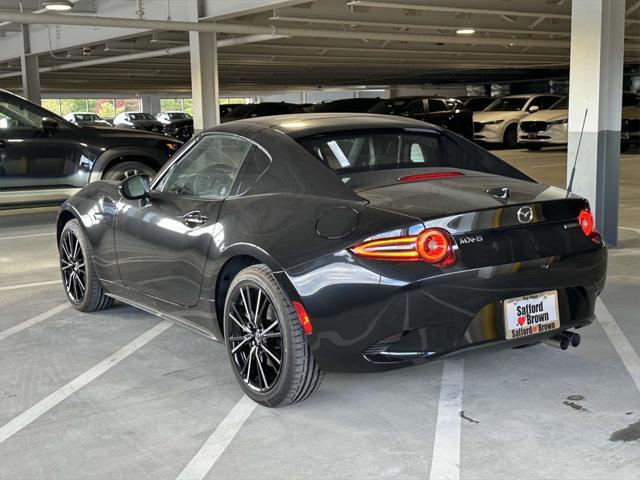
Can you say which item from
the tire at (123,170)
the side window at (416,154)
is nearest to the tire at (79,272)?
the side window at (416,154)

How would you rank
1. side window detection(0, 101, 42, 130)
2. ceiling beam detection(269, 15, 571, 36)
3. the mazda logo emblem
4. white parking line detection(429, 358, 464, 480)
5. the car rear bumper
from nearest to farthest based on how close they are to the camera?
white parking line detection(429, 358, 464, 480) → the car rear bumper → the mazda logo emblem → side window detection(0, 101, 42, 130) → ceiling beam detection(269, 15, 571, 36)

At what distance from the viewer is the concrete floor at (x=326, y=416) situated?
3.13 m

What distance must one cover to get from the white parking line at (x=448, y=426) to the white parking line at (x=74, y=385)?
1813mm

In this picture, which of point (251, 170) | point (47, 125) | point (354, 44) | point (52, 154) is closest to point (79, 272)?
point (251, 170)

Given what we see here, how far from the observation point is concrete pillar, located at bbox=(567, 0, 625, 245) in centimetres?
743

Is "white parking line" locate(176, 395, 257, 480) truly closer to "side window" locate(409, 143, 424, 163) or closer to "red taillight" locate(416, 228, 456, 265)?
"red taillight" locate(416, 228, 456, 265)

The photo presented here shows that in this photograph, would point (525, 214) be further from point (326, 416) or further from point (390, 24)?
point (390, 24)

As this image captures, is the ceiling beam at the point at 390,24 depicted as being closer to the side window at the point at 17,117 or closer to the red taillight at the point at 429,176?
the side window at the point at 17,117

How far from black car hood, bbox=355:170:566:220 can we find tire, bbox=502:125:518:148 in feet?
62.8

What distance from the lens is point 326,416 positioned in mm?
3660

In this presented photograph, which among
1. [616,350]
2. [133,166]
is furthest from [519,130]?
[616,350]

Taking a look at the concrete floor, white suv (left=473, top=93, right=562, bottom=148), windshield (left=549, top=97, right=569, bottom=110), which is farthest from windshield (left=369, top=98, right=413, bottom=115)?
the concrete floor

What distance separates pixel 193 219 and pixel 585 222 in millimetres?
1938

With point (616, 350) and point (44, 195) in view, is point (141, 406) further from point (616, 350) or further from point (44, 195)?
point (44, 195)
